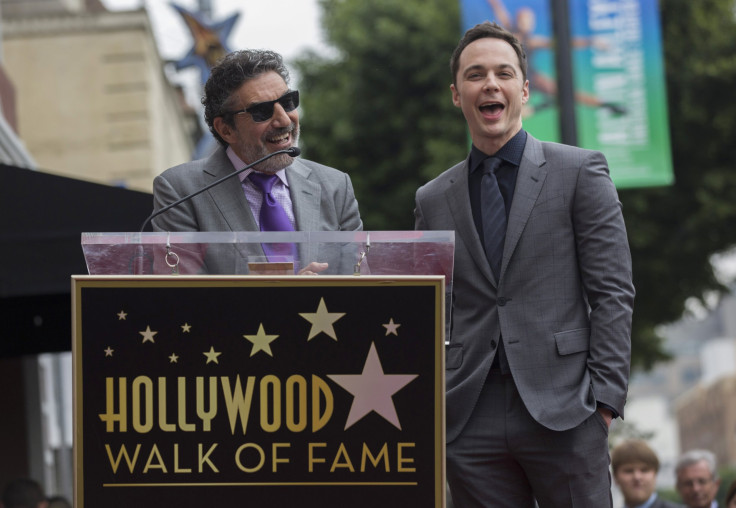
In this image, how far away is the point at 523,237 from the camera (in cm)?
419

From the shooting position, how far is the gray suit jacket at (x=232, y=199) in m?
4.11

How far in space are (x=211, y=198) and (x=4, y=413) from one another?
884cm

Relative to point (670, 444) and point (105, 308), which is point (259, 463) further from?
point (670, 444)

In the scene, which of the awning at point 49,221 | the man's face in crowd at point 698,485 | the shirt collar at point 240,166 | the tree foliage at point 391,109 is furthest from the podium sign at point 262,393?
the tree foliage at point 391,109

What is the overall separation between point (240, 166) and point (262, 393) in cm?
114

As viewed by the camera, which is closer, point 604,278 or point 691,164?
point 604,278

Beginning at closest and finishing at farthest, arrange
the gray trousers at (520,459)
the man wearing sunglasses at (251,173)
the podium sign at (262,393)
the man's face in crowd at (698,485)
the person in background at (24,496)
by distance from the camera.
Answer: the podium sign at (262,393) < the gray trousers at (520,459) < the man wearing sunglasses at (251,173) < the person in background at (24,496) < the man's face in crowd at (698,485)

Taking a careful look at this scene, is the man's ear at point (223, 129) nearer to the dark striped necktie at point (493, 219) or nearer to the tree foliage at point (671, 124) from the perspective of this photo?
the dark striped necktie at point (493, 219)

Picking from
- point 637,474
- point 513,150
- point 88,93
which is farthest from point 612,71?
point 88,93

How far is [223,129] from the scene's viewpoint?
4.36m

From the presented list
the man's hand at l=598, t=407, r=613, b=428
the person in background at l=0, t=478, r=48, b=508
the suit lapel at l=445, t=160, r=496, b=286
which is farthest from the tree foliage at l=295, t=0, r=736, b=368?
the man's hand at l=598, t=407, r=613, b=428

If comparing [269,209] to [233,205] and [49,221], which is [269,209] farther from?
[49,221]

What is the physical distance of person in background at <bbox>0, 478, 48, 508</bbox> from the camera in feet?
28.5

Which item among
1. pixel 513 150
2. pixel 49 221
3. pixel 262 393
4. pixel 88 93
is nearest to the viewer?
pixel 262 393
